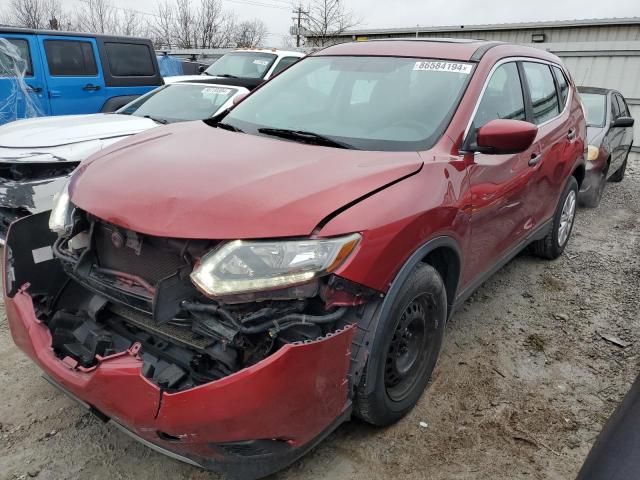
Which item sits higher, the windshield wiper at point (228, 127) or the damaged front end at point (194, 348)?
the windshield wiper at point (228, 127)

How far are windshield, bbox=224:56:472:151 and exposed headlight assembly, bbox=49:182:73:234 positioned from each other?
3.37 ft

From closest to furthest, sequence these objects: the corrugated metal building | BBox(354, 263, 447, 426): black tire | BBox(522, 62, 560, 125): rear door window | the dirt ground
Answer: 1. BBox(354, 263, 447, 426): black tire
2. the dirt ground
3. BBox(522, 62, 560, 125): rear door window
4. the corrugated metal building

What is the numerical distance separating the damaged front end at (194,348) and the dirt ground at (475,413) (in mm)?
441

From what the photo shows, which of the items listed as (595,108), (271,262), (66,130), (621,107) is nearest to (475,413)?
(271,262)

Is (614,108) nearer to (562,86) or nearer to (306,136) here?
(562,86)

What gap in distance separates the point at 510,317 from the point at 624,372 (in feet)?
2.74

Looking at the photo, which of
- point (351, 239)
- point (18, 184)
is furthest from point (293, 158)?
point (18, 184)

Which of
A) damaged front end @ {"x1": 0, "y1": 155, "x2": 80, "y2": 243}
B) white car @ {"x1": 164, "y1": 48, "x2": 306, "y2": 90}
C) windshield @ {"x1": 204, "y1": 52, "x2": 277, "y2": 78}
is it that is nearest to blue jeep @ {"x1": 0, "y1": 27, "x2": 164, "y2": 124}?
white car @ {"x1": 164, "y1": 48, "x2": 306, "y2": 90}

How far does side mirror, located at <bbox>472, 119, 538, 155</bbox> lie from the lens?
2.60 m

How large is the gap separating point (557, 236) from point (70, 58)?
7.14 metres

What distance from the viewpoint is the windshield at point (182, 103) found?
5836 mm

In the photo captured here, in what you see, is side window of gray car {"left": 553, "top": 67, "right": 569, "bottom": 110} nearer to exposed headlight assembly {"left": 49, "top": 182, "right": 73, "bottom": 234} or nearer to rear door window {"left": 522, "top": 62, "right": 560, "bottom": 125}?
rear door window {"left": 522, "top": 62, "right": 560, "bottom": 125}

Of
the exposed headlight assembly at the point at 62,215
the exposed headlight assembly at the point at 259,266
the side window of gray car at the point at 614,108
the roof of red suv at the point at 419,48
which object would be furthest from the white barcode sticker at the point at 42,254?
the side window of gray car at the point at 614,108

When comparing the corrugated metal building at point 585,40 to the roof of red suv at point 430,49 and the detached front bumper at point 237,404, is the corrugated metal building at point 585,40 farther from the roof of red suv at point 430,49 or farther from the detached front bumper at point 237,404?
the detached front bumper at point 237,404
